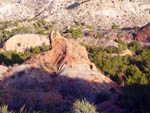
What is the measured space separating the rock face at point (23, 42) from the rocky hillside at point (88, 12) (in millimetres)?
21078

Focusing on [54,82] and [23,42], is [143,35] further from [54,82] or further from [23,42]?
[54,82]

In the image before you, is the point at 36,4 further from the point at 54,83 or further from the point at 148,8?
the point at 54,83

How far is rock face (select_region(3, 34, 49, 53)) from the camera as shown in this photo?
34.3 m

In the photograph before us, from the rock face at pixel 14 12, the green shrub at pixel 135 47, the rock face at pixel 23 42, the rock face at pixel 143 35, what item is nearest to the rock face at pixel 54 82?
the rock face at pixel 23 42

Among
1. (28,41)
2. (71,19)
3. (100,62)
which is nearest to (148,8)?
(71,19)

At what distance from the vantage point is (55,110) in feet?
36.0

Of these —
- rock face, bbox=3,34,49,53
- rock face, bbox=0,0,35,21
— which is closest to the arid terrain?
rock face, bbox=3,34,49,53

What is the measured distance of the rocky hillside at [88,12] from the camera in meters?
60.8

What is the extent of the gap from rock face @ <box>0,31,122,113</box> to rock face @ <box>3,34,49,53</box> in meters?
15.3

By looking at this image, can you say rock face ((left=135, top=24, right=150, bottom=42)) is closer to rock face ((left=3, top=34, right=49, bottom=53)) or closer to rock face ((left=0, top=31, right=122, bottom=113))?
rock face ((left=3, top=34, right=49, bottom=53))

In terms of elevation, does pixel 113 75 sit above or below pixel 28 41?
below

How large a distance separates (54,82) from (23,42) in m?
20.3

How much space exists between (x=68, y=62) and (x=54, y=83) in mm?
2996

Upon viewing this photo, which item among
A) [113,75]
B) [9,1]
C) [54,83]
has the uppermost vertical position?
[9,1]
